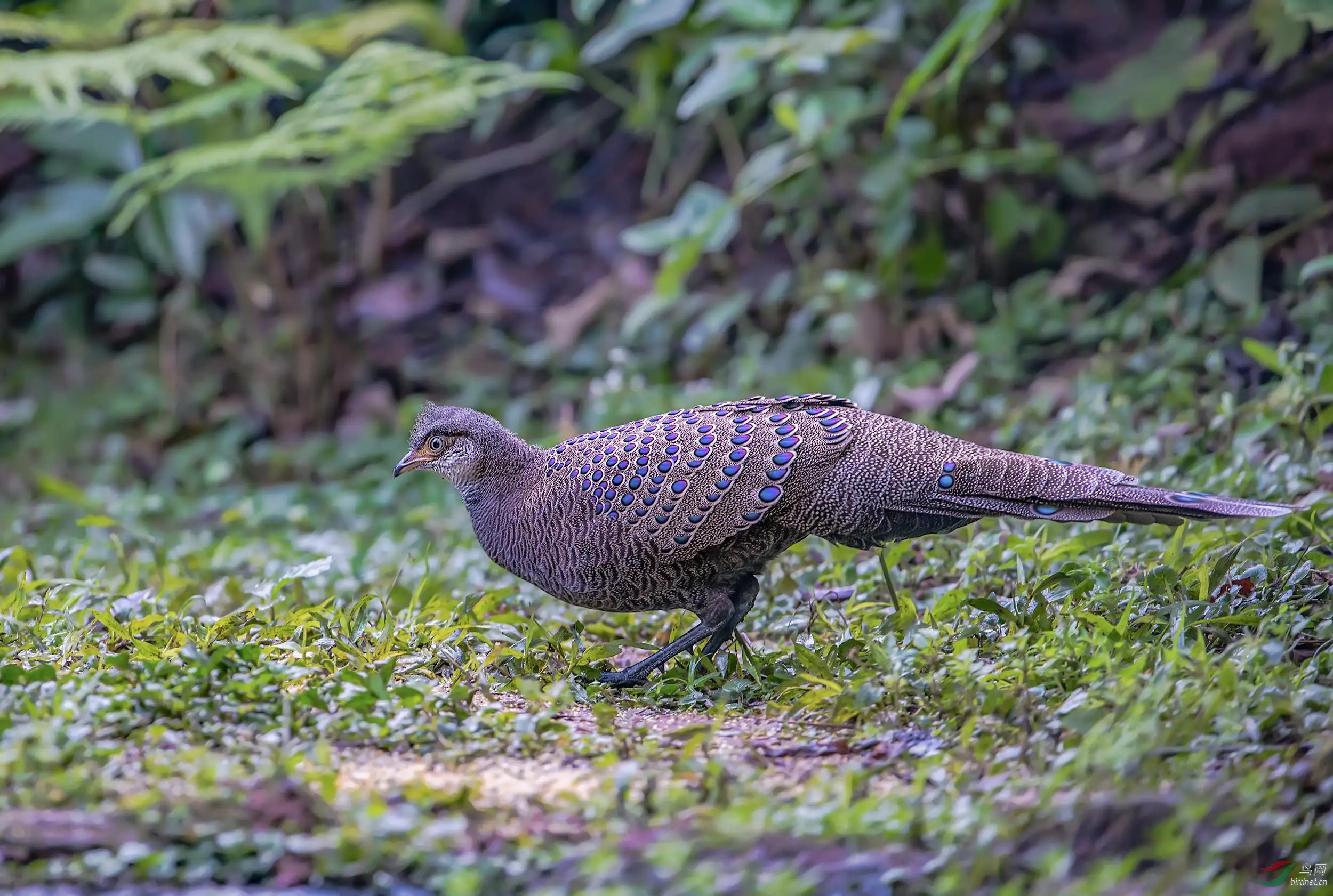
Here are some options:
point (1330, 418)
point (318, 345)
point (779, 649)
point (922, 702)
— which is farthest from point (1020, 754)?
point (318, 345)

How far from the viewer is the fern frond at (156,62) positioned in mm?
6102

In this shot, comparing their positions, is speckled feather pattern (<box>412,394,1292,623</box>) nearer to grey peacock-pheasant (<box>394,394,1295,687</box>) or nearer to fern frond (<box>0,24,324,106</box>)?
grey peacock-pheasant (<box>394,394,1295,687</box>)

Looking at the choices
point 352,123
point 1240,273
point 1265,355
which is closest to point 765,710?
point 1265,355

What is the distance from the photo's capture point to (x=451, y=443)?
4.32 m

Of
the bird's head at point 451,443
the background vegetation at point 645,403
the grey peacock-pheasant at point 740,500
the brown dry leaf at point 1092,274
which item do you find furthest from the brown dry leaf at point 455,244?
the grey peacock-pheasant at point 740,500

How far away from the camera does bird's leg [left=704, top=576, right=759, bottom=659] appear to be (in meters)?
4.04

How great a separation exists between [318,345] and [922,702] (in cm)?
531

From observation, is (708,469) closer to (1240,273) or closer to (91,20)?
(1240,273)

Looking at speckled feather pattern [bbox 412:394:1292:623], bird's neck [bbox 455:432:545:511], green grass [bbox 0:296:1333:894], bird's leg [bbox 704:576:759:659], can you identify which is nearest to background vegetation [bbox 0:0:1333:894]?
green grass [bbox 0:296:1333:894]

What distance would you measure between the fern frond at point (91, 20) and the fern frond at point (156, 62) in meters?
0.14

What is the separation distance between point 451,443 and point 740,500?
1.05 meters

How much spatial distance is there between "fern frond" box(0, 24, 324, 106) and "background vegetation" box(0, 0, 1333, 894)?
0.10 feet

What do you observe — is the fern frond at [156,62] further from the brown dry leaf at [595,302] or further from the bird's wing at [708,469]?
the bird's wing at [708,469]

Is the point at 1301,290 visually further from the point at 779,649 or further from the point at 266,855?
the point at 266,855
